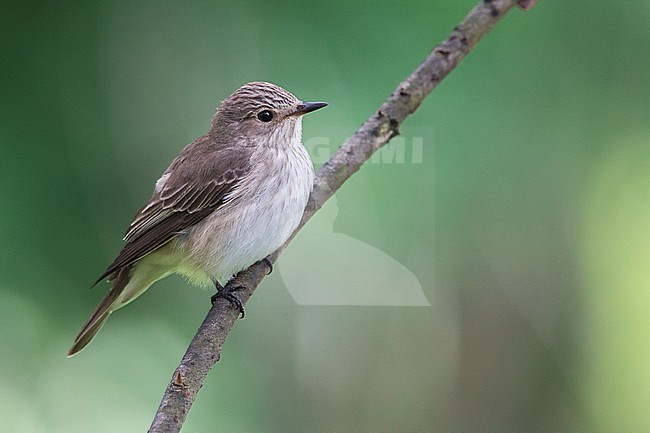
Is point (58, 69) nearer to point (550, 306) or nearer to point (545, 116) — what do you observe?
point (545, 116)

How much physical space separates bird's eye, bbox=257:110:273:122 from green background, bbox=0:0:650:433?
0.65 ft

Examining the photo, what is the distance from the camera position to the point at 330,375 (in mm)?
2844

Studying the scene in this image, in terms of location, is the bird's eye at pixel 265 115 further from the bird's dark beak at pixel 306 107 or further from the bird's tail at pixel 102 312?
the bird's tail at pixel 102 312

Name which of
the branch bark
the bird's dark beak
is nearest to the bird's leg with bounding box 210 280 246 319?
the branch bark

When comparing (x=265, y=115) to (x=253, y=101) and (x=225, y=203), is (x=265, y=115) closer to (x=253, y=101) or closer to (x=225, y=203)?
(x=253, y=101)

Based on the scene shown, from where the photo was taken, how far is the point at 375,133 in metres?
2.33

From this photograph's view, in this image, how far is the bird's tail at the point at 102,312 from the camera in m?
2.43

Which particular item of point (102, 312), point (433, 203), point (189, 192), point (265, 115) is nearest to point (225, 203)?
point (189, 192)

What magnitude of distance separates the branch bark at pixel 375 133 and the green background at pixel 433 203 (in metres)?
0.27

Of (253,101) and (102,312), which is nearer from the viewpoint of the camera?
(102,312)

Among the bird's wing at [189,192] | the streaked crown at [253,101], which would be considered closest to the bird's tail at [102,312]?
the bird's wing at [189,192]

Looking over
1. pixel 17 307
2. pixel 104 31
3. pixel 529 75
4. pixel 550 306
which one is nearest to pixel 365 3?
pixel 529 75

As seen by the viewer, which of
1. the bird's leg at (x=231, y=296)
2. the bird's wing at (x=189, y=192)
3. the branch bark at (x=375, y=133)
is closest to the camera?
the branch bark at (x=375, y=133)

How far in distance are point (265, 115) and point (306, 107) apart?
0.21m
